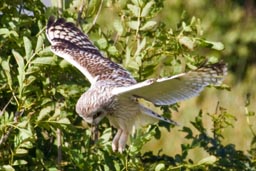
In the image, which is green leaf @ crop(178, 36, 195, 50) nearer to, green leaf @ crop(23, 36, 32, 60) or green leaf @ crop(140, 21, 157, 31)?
green leaf @ crop(140, 21, 157, 31)

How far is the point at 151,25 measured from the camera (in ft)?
12.2

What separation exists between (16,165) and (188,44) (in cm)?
74

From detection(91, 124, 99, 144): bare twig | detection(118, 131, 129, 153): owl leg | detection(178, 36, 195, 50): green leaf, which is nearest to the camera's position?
detection(118, 131, 129, 153): owl leg

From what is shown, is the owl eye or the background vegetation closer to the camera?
the background vegetation

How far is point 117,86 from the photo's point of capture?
11.9 ft

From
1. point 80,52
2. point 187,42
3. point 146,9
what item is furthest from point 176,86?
point 80,52

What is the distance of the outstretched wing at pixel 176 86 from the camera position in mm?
3164

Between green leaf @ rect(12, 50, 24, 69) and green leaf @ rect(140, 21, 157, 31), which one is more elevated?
green leaf @ rect(140, 21, 157, 31)

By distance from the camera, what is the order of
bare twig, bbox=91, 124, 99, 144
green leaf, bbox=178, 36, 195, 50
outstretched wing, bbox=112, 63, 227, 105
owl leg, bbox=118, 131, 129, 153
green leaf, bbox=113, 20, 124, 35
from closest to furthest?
outstretched wing, bbox=112, 63, 227, 105 → owl leg, bbox=118, 131, 129, 153 → green leaf, bbox=178, 36, 195, 50 → bare twig, bbox=91, 124, 99, 144 → green leaf, bbox=113, 20, 124, 35

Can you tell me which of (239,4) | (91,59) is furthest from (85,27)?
(239,4)

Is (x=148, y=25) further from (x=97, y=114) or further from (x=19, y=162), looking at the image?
(x=19, y=162)

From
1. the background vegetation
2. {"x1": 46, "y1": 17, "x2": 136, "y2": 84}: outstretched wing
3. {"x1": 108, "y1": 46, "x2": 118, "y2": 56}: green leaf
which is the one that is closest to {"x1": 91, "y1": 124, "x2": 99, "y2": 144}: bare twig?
the background vegetation

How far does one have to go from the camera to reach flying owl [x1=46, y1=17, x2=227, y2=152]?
3.25 metres

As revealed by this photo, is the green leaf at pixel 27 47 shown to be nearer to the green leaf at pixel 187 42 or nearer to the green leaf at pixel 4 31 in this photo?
the green leaf at pixel 4 31
